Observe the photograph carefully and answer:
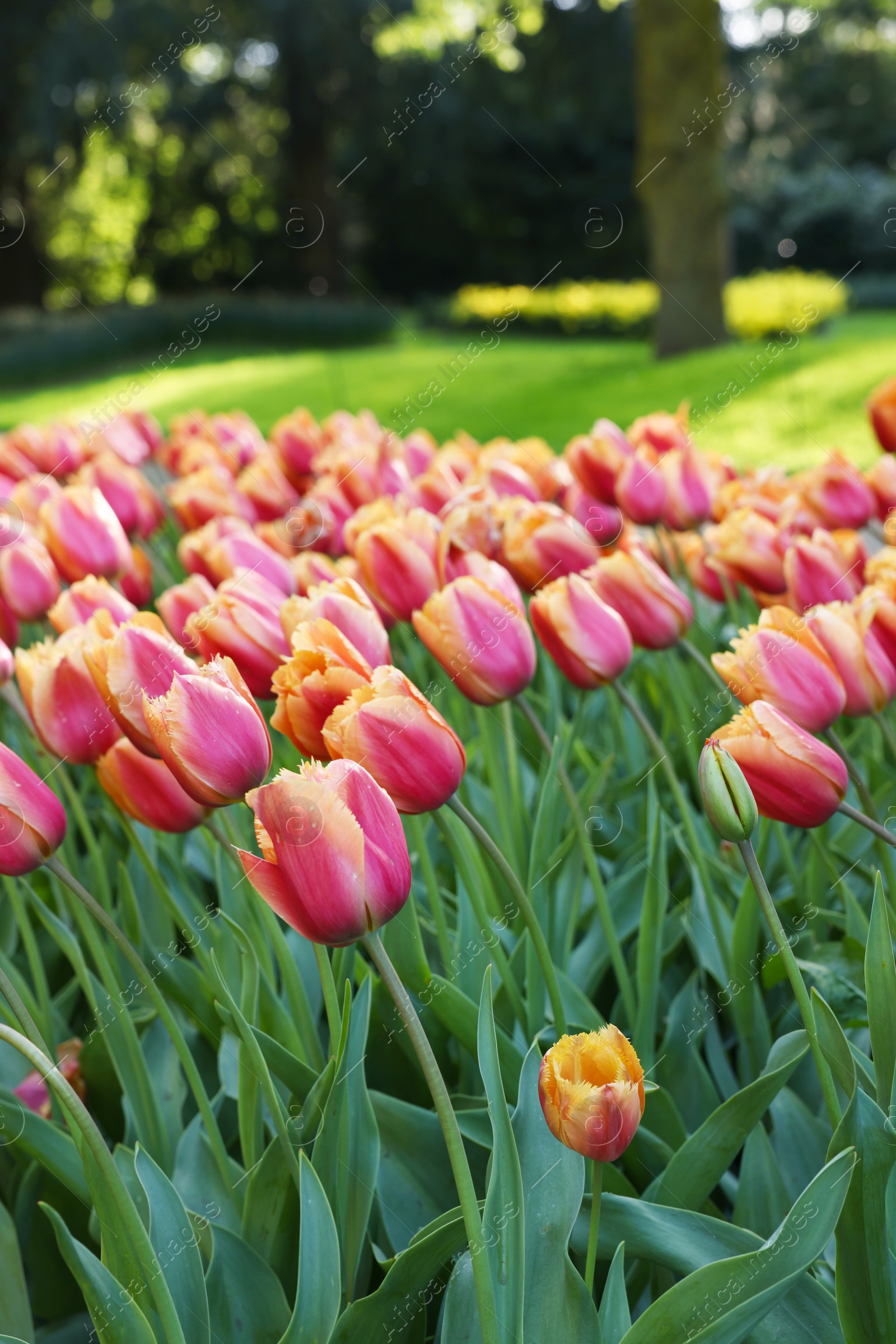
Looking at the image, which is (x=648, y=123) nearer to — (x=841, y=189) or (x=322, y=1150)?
(x=322, y=1150)

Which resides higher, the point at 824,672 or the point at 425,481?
the point at 425,481

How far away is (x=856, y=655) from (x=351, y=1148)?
0.71 meters

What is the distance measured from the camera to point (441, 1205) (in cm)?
113

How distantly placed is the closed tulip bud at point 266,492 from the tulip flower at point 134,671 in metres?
1.52

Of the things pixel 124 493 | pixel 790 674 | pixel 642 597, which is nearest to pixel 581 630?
pixel 642 597

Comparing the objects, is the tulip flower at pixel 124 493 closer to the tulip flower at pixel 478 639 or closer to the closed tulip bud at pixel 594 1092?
the tulip flower at pixel 478 639

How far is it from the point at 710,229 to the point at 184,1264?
9.43 meters

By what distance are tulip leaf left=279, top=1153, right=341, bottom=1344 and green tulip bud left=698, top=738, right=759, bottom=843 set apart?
41cm

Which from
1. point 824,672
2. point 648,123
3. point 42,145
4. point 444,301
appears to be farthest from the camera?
point 444,301

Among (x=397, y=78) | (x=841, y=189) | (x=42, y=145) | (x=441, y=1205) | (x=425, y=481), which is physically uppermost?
(x=42, y=145)

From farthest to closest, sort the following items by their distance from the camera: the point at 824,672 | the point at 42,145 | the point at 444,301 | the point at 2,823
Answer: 1. the point at 444,301
2. the point at 42,145
3. the point at 824,672
4. the point at 2,823

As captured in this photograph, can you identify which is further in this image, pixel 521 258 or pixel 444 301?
pixel 521 258

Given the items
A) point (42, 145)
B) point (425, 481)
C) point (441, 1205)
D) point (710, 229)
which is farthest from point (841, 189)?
point (441, 1205)

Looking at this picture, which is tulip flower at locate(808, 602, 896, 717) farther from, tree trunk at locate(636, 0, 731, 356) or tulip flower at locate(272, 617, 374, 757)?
tree trunk at locate(636, 0, 731, 356)
